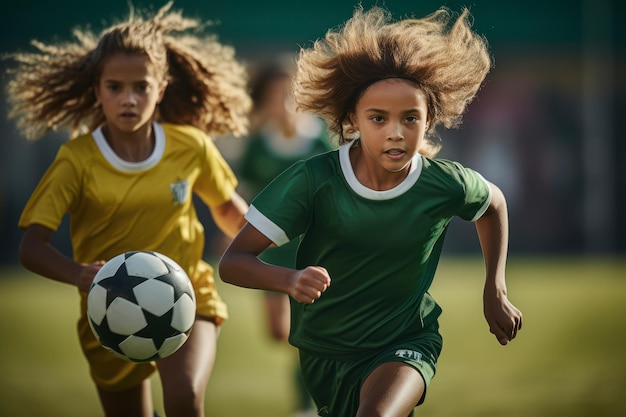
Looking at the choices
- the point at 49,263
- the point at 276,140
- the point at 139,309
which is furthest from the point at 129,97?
the point at 276,140

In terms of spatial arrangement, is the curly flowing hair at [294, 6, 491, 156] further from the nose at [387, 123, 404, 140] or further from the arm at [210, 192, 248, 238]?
the arm at [210, 192, 248, 238]

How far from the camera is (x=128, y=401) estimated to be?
5.39 meters

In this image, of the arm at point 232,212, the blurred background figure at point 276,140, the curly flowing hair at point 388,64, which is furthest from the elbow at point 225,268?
the blurred background figure at point 276,140

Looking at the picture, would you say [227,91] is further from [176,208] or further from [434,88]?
[434,88]

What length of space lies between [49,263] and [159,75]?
126 cm

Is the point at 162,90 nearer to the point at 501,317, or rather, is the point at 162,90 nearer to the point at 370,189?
the point at 370,189

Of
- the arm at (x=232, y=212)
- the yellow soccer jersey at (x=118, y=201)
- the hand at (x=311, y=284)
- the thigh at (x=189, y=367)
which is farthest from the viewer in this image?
the arm at (x=232, y=212)

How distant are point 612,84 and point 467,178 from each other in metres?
18.6

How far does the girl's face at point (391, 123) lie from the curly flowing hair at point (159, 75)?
149 centimetres

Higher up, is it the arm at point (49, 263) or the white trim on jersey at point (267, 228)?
the white trim on jersey at point (267, 228)

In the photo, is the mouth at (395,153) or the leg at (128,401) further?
the leg at (128,401)

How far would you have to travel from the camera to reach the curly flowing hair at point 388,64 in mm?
4609

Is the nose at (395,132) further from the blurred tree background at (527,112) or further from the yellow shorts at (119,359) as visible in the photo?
the blurred tree background at (527,112)

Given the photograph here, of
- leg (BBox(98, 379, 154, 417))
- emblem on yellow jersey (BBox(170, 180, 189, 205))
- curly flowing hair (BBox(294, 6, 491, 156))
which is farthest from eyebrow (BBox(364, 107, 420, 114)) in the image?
leg (BBox(98, 379, 154, 417))
